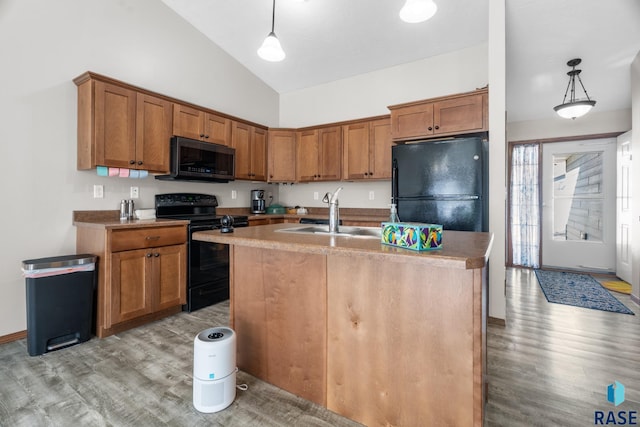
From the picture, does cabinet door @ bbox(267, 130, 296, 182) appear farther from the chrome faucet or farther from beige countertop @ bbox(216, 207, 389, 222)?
the chrome faucet

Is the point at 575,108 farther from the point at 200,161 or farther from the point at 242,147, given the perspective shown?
the point at 200,161

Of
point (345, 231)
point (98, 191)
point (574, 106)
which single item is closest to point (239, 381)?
point (345, 231)

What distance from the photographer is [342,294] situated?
57.0 inches

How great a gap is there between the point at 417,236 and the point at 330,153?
3187mm

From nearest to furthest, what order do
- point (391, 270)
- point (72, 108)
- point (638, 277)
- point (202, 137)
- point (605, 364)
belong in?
point (391, 270) < point (605, 364) < point (72, 108) < point (638, 277) < point (202, 137)

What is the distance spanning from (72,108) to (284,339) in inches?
111

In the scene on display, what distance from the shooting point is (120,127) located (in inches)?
107

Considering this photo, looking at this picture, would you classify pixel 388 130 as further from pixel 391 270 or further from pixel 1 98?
pixel 1 98

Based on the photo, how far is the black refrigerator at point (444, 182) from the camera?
270 cm

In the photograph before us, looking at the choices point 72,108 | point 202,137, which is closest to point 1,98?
point 72,108

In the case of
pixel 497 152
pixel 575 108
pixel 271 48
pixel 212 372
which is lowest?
pixel 212 372

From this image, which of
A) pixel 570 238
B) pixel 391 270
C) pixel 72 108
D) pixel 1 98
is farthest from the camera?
pixel 570 238

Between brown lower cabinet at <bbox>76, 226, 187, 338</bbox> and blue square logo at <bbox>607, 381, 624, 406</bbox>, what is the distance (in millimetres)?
3273
